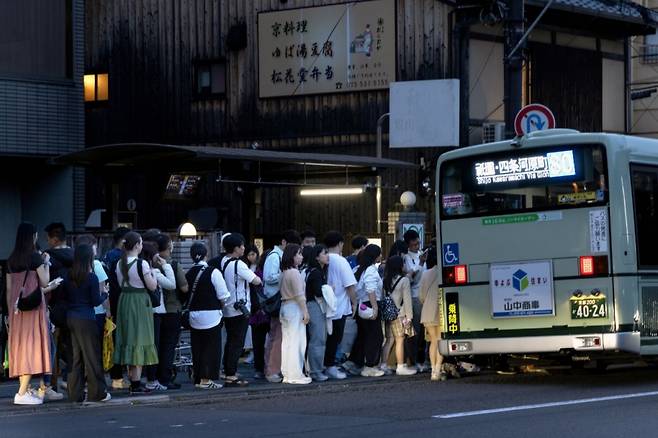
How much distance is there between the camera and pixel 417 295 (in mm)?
19234

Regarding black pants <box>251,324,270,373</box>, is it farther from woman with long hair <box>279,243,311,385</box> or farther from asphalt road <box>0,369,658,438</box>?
asphalt road <box>0,369,658,438</box>

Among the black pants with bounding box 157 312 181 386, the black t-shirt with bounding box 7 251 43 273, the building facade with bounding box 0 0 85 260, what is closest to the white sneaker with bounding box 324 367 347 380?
the black pants with bounding box 157 312 181 386

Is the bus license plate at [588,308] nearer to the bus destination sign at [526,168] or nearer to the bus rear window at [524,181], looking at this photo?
the bus rear window at [524,181]

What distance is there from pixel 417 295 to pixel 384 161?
18.8ft

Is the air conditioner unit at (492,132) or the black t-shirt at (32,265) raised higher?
the air conditioner unit at (492,132)

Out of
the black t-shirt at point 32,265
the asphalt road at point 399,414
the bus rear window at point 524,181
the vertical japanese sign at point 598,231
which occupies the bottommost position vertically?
the asphalt road at point 399,414

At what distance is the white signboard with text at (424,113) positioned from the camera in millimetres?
29516

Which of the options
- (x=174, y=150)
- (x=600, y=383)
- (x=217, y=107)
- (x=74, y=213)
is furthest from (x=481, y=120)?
(x=600, y=383)

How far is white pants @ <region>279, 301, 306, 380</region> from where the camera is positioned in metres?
17.3

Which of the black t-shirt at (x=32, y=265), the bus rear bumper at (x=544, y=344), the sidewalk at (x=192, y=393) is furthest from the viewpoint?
the bus rear bumper at (x=544, y=344)

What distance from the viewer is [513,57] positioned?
71.7ft

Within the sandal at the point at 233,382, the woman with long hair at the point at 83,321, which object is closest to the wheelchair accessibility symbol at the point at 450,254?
the sandal at the point at 233,382

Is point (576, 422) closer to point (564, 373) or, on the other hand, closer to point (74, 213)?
point (564, 373)

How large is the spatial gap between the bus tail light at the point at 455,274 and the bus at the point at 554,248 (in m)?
0.01
